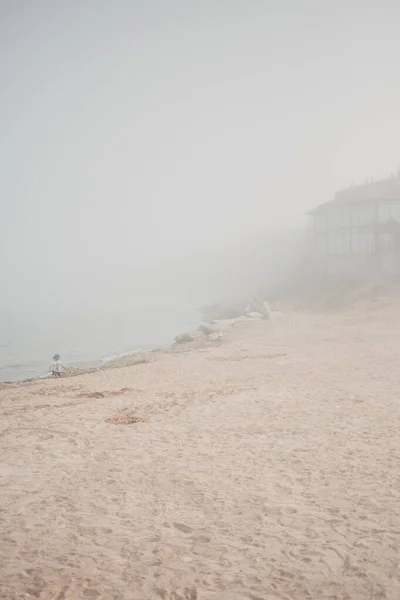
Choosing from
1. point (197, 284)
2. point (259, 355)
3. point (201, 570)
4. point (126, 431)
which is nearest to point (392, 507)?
point (201, 570)

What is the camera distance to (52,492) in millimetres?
7816

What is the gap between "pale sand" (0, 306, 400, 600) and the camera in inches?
217

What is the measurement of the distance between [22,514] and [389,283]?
1504 inches

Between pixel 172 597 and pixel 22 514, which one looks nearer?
pixel 172 597

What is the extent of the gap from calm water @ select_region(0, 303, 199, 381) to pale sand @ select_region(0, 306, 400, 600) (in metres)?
17.8

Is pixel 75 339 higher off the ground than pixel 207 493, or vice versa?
pixel 207 493

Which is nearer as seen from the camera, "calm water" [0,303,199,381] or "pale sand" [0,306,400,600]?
"pale sand" [0,306,400,600]

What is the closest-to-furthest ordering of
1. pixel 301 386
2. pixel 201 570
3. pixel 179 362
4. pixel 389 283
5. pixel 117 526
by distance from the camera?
pixel 201 570 < pixel 117 526 < pixel 301 386 < pixel 179 362 < pixel 389 283

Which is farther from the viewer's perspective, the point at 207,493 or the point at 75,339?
the point at 75,339

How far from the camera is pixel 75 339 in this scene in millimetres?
45781

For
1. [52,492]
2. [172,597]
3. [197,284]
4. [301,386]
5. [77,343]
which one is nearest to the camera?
[172,597]

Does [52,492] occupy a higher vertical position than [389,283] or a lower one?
lower

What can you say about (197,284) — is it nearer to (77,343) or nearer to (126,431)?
(77,343)

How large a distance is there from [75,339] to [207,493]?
131ft
